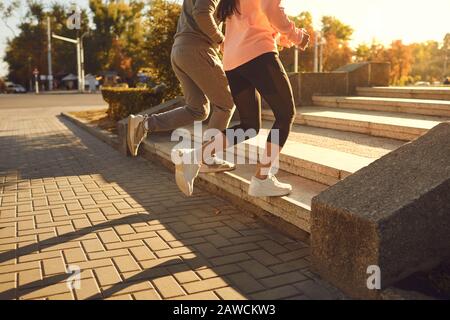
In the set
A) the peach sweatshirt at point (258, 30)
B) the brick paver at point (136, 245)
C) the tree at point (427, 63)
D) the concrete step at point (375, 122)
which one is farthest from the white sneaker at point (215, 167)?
the tree at point (427, 63)

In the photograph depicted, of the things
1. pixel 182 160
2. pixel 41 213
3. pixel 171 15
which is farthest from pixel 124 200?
pixel 171 15

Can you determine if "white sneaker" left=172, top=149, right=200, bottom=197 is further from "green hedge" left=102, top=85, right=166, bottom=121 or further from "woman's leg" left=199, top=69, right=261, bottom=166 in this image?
"green hedge" left=102, top=85, right=166, bottom=121

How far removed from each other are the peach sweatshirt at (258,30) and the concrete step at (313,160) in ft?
3.87

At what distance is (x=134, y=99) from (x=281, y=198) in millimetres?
6935

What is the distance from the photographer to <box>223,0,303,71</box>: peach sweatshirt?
10.9 feet

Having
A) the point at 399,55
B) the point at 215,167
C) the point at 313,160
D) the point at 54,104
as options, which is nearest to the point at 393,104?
the point at 313,160

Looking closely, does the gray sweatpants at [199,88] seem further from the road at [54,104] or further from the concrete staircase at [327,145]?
the road at [54,104]

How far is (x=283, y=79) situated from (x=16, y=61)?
78.5m

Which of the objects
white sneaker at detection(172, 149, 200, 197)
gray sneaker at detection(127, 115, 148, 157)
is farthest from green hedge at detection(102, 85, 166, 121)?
white sneaker at detection(172, 149, 200, 197)

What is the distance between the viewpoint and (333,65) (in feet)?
172

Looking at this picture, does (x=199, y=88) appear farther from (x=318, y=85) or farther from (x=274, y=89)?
(x=318, y=85)

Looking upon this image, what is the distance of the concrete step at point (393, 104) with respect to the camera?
6.05 m

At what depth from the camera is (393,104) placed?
268 inches

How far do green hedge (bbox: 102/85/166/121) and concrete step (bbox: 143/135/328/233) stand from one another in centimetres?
473
